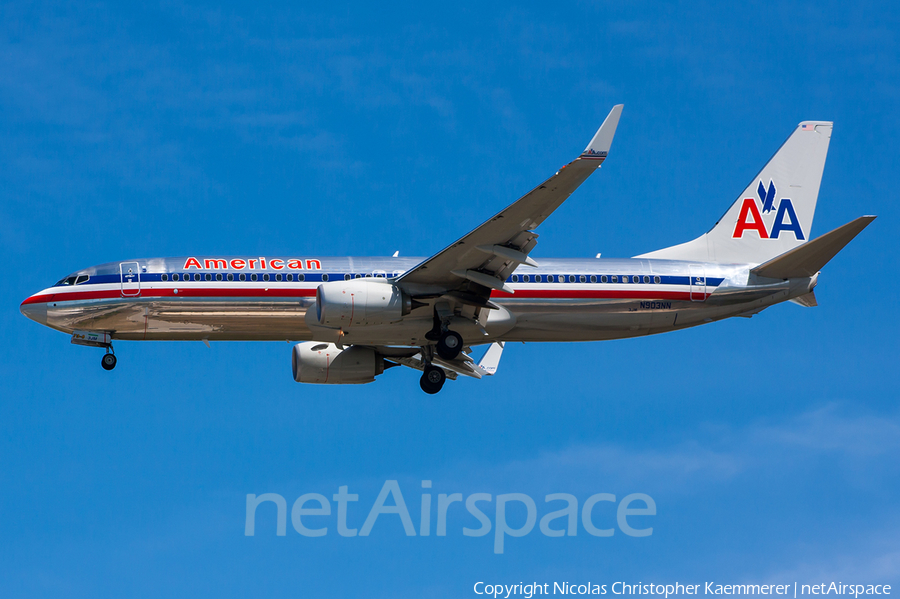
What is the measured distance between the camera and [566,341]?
39062 millimetres

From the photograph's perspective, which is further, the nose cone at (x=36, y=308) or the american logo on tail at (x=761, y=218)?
the american logo on tail at (x=761, y=218)

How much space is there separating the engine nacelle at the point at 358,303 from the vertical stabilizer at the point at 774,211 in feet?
36.6

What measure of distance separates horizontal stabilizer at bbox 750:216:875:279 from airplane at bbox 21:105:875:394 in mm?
64

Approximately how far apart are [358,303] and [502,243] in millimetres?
4911

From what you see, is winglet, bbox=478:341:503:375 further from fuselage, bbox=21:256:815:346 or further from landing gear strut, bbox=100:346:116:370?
landing gear strut, bbox=100:346:116:370

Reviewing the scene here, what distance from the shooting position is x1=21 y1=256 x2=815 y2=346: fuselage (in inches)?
1427

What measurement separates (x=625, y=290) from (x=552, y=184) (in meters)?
8.76

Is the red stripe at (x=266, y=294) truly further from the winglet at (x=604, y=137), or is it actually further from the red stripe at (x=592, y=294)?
the winglet at (x=604, y=137)

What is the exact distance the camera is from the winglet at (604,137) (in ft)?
93.9

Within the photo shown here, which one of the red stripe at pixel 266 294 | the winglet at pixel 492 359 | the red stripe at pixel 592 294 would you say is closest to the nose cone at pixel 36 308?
the red stripe at pixel 266 294

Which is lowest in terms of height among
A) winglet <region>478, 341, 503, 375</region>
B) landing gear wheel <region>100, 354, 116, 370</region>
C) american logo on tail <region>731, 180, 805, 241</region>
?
landing gear wheel <region>100, 354, 116, 370</region>

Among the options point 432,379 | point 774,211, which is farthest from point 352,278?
point 774,211

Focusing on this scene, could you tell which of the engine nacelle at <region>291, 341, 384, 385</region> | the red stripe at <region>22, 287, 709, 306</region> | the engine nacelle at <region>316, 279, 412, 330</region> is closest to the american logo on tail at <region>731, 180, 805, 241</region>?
the red stripe at <region>22, 287, 709, 306</region>

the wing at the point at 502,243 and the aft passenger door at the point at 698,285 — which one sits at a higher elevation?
the aft passenger door at the point at 698,285
